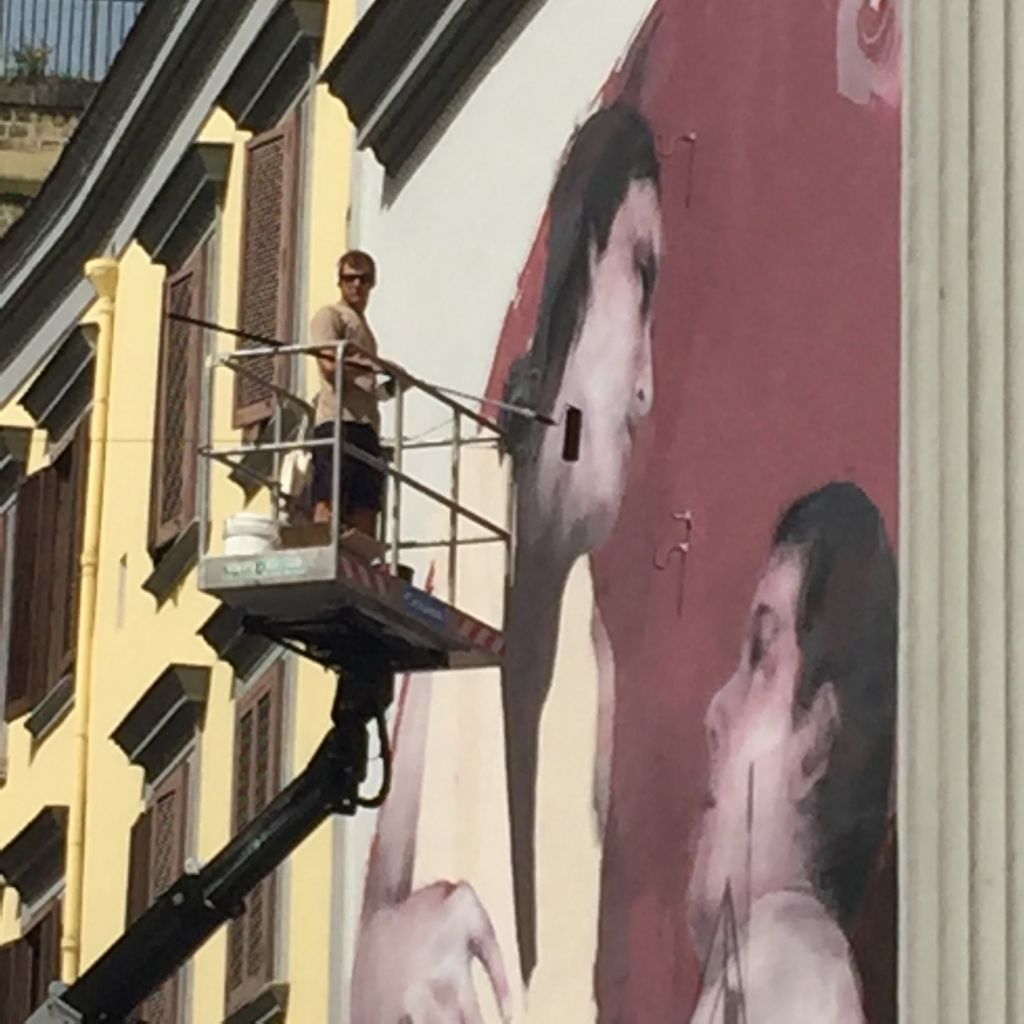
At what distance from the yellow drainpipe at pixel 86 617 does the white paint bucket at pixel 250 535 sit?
31.1 feet

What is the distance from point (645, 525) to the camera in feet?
55.3

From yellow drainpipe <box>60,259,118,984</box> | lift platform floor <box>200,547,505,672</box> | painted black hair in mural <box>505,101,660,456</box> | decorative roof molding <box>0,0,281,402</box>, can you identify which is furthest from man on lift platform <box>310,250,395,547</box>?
yellow drainpipe <box>60,259,118,984</box>

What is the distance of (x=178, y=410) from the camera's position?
82.4 ft

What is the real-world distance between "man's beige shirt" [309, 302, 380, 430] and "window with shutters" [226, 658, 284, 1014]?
15.8ft

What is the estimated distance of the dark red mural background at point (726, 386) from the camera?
1493 centimetres

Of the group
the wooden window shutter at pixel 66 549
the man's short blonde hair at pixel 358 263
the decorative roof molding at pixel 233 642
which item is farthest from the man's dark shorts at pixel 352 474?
the wooden window shutter at pixel 66 549

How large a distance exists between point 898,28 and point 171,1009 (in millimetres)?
10044

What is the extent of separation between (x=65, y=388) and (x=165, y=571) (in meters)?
3.42

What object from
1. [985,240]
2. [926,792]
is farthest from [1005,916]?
[985,240]

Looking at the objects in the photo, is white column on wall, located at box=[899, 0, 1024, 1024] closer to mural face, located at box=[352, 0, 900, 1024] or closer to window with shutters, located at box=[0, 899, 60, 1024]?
mural face, located at box=[352, 0, 900, 1024]

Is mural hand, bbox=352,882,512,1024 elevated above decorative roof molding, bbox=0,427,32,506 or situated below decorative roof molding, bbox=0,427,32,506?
below

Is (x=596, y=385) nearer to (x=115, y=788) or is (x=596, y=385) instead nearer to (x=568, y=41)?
→ (x=568, y=41)

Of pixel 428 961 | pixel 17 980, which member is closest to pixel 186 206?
pixel 17 980

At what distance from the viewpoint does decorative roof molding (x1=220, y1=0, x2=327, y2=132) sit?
22859 mm
